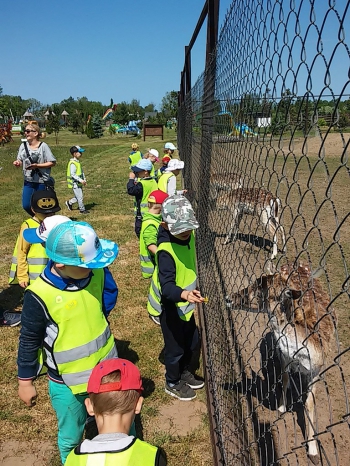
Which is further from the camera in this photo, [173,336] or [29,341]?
[173,336]

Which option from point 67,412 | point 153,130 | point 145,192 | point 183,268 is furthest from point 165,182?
point 153,130

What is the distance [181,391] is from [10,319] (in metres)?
2.61

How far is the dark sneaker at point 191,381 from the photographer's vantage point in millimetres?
3834

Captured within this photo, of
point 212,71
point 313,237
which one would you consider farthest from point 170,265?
point 313,237

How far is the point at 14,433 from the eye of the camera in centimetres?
340

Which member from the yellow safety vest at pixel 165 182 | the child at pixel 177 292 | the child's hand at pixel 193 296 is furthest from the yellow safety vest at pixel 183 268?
the yellow safety vest at pixel 165 182

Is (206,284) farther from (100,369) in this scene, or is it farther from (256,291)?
(100,369)

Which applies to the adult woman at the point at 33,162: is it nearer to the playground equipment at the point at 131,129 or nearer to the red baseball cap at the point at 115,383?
the red baseball cap at the point at 115,383

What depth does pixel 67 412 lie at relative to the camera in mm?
2449

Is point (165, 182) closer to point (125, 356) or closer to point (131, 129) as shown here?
point (125, 356)

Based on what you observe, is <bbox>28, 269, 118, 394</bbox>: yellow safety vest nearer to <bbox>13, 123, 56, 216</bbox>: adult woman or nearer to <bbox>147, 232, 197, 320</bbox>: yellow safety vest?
<bbox>147, 232, 197, 320</bbox>: yellow safety vest

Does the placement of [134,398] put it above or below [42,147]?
below

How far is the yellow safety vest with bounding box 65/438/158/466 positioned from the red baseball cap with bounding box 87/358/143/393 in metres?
0.25

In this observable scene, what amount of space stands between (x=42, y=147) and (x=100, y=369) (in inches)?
190
